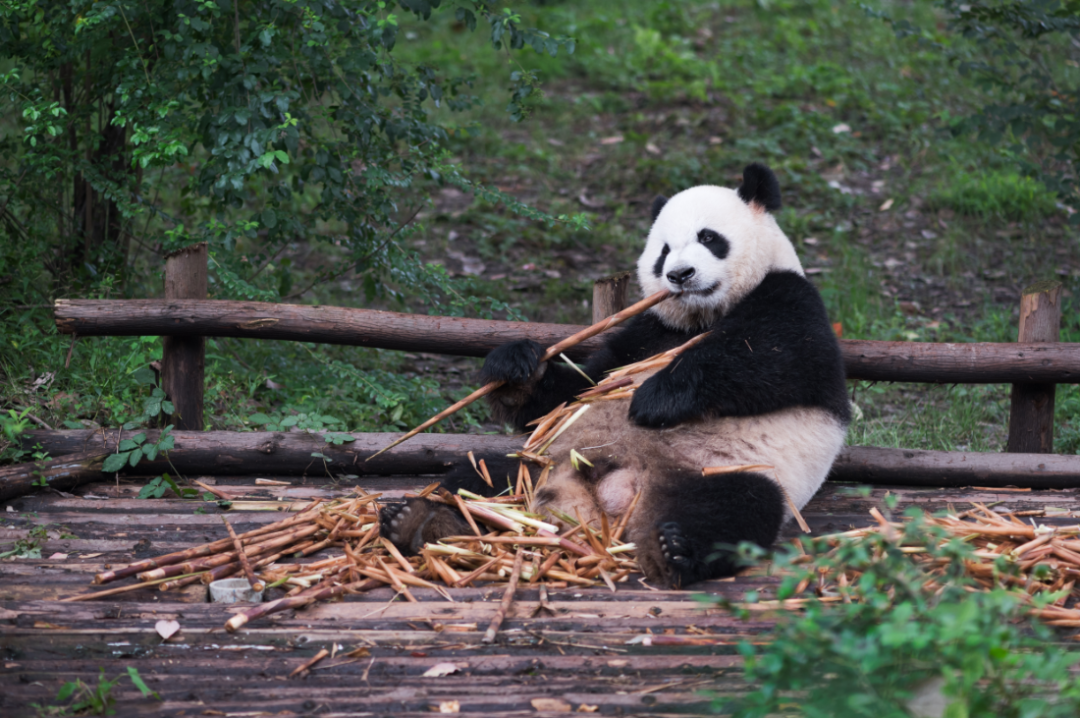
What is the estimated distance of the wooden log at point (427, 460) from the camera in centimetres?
364

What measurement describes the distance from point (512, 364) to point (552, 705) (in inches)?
60.8

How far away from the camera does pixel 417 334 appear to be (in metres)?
3.82

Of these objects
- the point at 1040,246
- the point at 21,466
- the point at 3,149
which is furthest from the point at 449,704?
the point at 1040,246

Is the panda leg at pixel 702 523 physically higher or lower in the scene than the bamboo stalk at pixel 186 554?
higher

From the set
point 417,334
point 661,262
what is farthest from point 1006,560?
point 417,334

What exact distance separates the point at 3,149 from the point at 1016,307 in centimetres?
624

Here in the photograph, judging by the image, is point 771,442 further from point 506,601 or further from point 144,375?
point 144,375

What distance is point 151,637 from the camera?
7.39ft

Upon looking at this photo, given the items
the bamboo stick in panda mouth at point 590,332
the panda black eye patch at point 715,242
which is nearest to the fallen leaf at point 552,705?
the bamboo stick in panda mouth at point 590,332

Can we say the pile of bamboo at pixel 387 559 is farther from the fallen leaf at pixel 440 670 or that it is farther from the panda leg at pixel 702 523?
the fallen leaf at pixel 440 670

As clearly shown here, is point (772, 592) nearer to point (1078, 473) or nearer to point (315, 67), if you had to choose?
point (1078, 473)

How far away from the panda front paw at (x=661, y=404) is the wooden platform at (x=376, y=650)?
1.86ft

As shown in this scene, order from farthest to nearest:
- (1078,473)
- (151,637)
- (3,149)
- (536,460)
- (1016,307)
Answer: (1016,307)
(3,149)
(1078,473)
(536,460)
(151,637)

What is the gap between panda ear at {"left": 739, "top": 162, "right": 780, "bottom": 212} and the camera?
3312 mm
